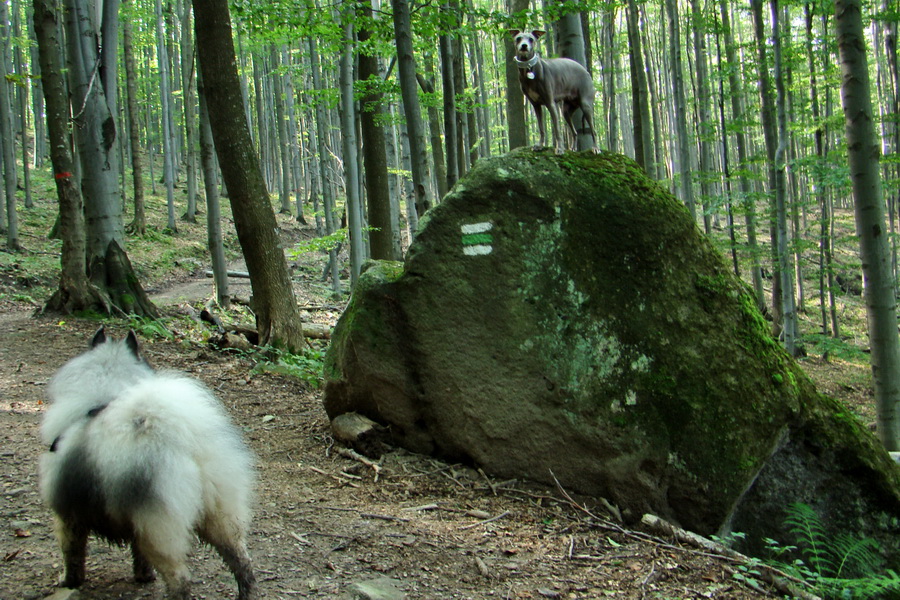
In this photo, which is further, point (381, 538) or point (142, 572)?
point (381, 538)

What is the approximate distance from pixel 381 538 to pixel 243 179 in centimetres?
500

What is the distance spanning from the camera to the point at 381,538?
145 inches

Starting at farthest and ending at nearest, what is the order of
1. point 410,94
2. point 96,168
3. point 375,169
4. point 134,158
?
point 134,158 → point 375,169 → point 96,168 → point 410,94

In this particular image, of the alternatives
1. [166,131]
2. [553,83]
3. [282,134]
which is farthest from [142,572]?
[282,134]

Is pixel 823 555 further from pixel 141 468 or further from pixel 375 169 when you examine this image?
pixel 375 169

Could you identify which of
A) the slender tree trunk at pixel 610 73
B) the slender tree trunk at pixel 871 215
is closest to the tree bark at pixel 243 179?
the slender tree trunk at pixel 871 215

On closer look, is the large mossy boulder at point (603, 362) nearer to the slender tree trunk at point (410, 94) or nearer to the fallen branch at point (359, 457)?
the fallen branch at point (359, 457)

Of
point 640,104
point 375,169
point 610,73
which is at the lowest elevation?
point 375,169

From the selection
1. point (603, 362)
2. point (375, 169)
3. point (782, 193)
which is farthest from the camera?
point (782, 193)

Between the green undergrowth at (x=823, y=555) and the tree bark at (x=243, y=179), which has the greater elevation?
the tree bark at (x=243, y=179)

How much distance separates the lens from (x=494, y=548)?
3691 millimetres

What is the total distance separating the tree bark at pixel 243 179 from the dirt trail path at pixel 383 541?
7.63 feet

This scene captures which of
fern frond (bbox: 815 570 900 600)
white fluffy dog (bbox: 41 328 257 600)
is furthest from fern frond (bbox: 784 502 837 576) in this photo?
white fluffy dog (bbox: 41 328 257 600)

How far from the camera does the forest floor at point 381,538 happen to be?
3.17 m
